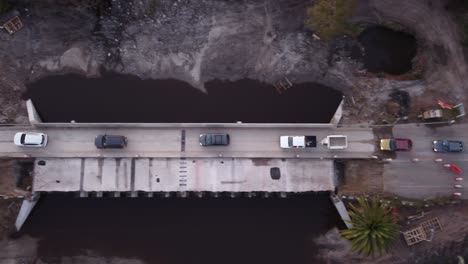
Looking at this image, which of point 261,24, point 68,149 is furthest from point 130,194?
point 261,24

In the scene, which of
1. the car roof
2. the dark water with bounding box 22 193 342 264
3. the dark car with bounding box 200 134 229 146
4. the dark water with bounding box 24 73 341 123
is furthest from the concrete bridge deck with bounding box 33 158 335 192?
the dark water with bounding box 24 73 341 123

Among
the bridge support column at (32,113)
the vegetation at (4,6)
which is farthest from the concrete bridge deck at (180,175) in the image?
the vegetation at (4,6)

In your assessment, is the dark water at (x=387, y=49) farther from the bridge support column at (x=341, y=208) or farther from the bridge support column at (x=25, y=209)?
the bridge support column at (x=25, y=209)

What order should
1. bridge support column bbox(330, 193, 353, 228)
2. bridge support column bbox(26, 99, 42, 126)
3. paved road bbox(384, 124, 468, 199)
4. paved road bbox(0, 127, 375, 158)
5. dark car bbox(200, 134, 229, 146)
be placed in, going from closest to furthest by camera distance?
dark car bbox(200, 134, 229, 146) → paved road bbox(0, 127, 375, 158) → bridge support column bbox(26, 99, 42, 126) → paved road bbox(384, 124, 468, 199) → bridge support column bbox(330, 193, 353, 228)

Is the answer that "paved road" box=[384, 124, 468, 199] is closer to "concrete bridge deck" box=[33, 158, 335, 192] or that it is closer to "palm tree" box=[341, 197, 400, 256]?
"palm tree" box=[341, 197, 400, 256]

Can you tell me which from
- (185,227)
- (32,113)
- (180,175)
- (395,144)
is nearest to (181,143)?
(180,175)

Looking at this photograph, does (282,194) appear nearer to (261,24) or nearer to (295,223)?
(295,223)
